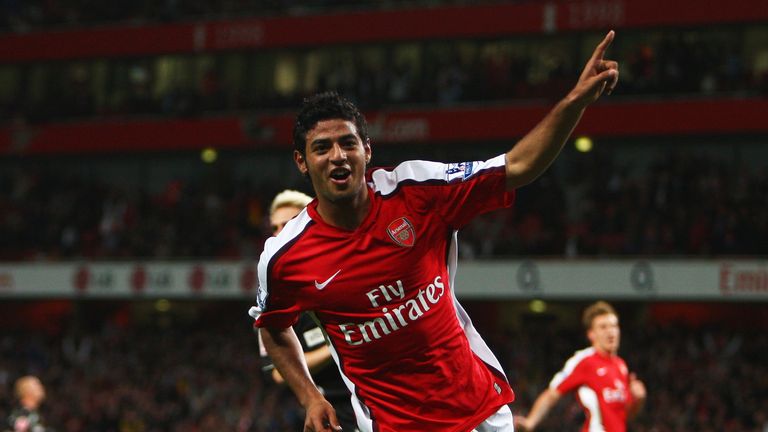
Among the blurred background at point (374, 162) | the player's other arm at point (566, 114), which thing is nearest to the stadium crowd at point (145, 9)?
the blurred background at point (374, 162)

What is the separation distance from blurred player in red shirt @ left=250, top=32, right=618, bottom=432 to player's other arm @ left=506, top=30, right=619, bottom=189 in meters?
0.29

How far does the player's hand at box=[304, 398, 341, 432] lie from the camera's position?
423 cm

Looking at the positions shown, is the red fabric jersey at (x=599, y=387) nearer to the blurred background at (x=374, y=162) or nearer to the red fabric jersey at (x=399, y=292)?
the red fabric jersey at (x=399, y=292)

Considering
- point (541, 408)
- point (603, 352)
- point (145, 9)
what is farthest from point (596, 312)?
point (145, 9)

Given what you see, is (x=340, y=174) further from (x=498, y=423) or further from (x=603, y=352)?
(x=603, y=352)

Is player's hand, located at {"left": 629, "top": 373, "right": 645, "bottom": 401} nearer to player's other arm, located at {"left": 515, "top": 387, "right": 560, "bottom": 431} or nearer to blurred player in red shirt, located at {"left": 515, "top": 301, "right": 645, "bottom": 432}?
blurred player in red shirt, located at {"left": 515, "top": 301, "right": 645, "bottom": 432}

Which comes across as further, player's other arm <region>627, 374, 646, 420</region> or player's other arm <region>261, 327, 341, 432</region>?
player's other arm <region>627, 374, 646, 420</region>

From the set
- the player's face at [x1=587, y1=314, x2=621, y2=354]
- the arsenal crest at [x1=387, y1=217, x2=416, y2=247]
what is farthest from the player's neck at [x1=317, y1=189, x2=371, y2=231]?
the player's face at [x1=587, y1=314, x2=621, y2=354]

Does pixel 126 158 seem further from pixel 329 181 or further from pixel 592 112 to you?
pixel 329 181

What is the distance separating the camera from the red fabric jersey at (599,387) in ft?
30.6

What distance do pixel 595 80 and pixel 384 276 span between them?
3.72 ft

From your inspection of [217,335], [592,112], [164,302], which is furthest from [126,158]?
[592,112]

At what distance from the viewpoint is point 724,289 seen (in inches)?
826

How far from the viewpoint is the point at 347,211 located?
4.37m
